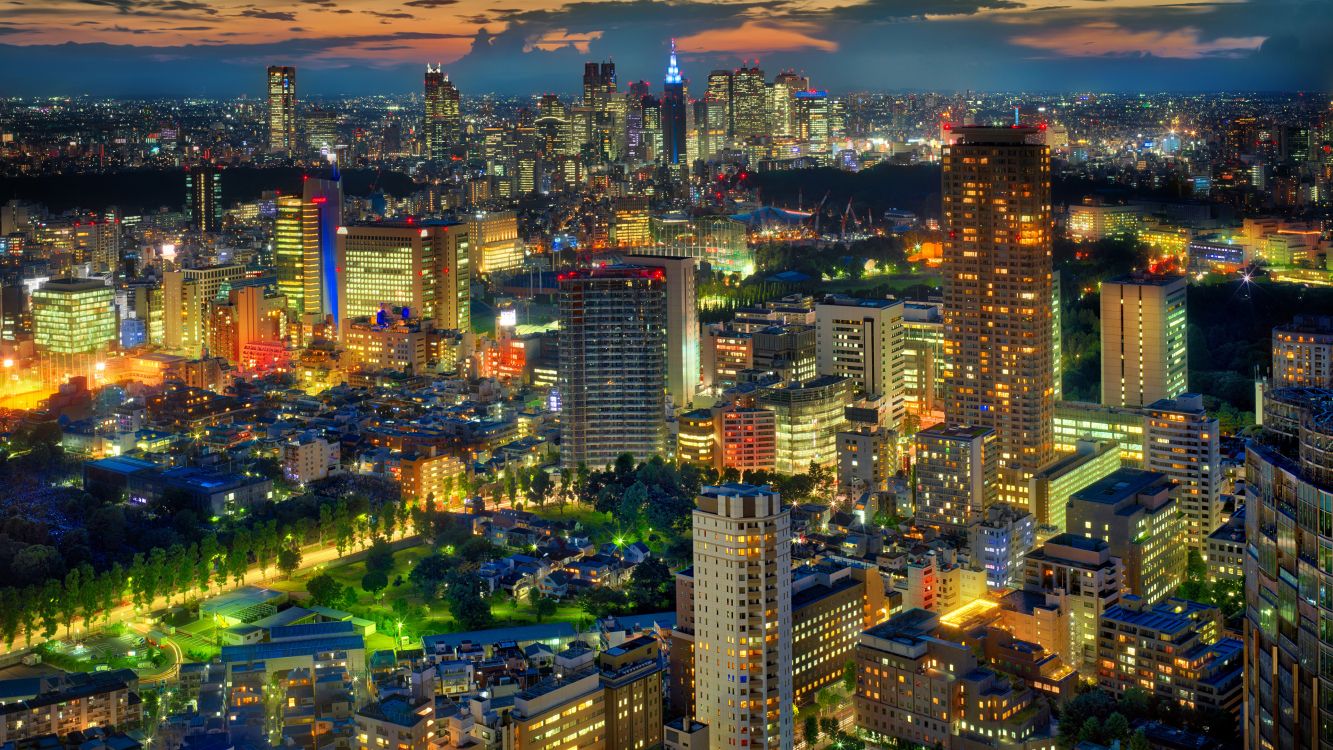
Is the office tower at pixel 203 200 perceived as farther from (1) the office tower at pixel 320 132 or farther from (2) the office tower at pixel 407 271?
(2) the office tower at pixel 407 271

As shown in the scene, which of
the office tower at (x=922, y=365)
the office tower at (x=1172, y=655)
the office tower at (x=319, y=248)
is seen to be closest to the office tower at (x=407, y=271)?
the office tower at (x=319, y=248)

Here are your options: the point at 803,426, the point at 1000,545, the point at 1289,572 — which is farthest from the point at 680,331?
the point at 1289,572

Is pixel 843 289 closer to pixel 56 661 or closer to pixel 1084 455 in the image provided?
pixel 1084 455

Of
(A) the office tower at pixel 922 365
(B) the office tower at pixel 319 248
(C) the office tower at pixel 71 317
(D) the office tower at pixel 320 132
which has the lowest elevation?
(A) the office tower at pixel 922 365

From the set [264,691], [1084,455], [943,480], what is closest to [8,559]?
[264,691]

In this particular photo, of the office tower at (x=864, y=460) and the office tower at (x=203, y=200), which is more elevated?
the office tower at (x=203, y=200)

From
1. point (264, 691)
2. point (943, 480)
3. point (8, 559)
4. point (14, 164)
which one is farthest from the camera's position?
point (14, 164)
